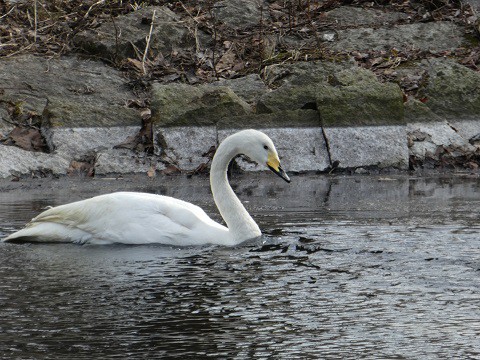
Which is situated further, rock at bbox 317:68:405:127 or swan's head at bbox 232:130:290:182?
rock at bbox 317:68:405:127

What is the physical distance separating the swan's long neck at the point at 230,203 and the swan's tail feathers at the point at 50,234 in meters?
1.13

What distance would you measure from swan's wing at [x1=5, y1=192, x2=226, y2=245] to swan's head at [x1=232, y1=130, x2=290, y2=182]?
66 centimetres

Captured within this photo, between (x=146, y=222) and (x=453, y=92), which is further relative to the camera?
(x=453, y=92)

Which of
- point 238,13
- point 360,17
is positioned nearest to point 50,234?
point 238,13

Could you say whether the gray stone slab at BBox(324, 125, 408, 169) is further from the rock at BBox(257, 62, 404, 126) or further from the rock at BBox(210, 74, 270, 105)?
the rock at BBox(210, 74, 270, 105)

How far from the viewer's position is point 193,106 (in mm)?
13203

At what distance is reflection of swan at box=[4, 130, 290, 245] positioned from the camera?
26.9 feet

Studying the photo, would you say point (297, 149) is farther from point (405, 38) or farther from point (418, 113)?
point (405, 38)

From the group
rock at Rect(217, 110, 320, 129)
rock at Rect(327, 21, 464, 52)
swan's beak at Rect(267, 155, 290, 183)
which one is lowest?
swan's beak at Rect(267, 155, 290, 183)

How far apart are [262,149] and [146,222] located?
1135 millimetres

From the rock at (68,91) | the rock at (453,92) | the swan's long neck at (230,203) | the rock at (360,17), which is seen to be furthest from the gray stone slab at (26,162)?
the rock at (360,17)

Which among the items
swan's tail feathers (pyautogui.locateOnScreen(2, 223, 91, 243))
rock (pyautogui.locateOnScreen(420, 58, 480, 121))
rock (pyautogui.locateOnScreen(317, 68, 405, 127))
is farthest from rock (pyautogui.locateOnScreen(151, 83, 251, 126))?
swan's tail feathers (pyautogui.locateOnScreen(2, 223, 91, 243))

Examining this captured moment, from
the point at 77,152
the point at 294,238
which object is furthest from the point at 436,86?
the point at 294,238

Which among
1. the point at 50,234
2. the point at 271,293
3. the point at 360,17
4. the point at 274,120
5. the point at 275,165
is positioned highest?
the point at 360,17
